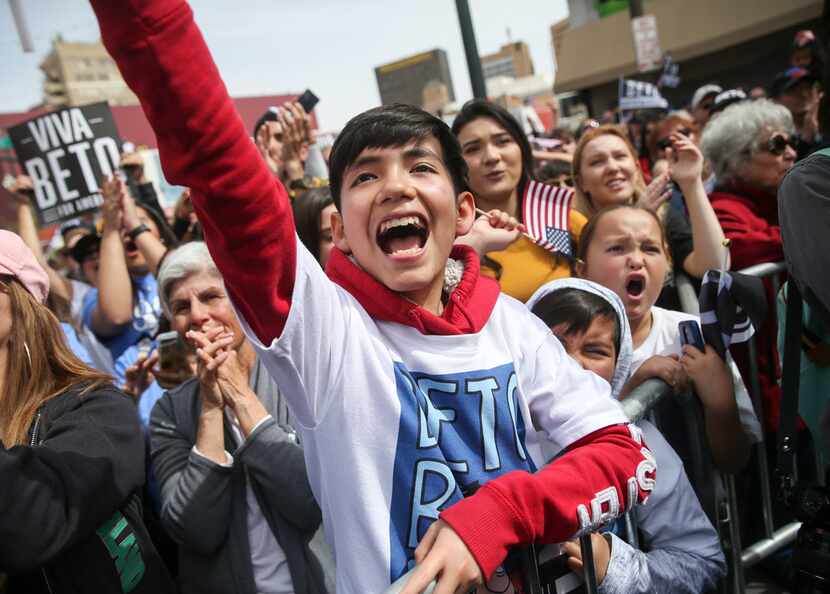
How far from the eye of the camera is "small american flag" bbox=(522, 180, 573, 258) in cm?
314

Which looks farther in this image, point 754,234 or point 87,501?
point 754,234

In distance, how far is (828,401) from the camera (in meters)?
2.10

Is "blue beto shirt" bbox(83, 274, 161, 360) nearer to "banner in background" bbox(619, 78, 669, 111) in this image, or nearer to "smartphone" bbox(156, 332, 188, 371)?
"smartphone" bbox(156, 332, 188, 371)

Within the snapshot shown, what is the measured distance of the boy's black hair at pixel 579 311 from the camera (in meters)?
2.31

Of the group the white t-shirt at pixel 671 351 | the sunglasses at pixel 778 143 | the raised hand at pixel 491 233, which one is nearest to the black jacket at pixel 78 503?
the raised hand at pixel 491 233

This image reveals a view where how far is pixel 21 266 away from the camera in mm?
2070

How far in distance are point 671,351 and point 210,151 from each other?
77.2 inches

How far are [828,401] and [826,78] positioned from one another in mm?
949

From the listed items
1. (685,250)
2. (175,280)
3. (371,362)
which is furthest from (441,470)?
(685,250)

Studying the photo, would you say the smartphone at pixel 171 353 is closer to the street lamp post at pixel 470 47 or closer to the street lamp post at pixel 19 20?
the street lamp post at pixel 19 20

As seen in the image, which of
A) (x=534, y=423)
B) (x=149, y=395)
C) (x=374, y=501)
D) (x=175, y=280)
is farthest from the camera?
(x=149, y=395)

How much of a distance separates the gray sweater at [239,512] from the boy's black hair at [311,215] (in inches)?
45.8

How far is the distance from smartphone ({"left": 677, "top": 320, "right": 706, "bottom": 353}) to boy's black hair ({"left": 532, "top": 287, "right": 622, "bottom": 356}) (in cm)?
22

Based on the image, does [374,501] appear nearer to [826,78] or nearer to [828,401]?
[828,401]
